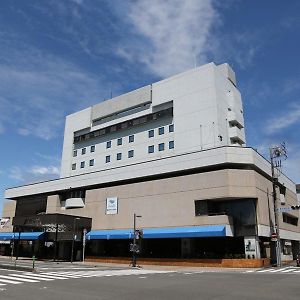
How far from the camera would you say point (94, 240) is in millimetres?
54781

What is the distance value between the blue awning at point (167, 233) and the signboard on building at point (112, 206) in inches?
109

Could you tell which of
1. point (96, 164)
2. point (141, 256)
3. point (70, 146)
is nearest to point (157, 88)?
point (96, 164)

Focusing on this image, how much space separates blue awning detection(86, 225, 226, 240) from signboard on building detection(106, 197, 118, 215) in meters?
2.77

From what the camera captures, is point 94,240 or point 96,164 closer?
point 94,240

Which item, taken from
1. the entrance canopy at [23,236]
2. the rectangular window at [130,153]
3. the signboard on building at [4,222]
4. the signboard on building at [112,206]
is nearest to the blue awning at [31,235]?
the entrance canopy at [23,236]

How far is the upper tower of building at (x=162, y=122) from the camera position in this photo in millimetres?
54406

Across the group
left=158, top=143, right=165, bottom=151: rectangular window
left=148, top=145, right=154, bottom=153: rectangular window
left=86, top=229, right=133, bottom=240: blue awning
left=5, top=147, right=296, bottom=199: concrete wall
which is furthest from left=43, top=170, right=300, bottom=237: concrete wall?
left=158, top=143, right=165, bottom=151: rectangular window

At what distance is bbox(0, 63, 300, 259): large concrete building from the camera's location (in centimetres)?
4353

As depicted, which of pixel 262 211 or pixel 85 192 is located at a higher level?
pixel 85 192

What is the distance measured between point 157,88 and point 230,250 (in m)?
28.8

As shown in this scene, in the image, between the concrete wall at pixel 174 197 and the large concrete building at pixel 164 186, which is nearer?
the concrete wall at pixel 174 197

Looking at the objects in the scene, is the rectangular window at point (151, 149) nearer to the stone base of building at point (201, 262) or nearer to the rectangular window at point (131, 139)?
Result: the rectangular window at point (131, 139)

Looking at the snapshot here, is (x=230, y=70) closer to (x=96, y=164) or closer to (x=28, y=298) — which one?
(x=96, y=164)

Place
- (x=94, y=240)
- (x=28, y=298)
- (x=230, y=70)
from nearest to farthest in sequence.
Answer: (x=28, y=298)
(x=94, y=240)
(x=230, y=70)
